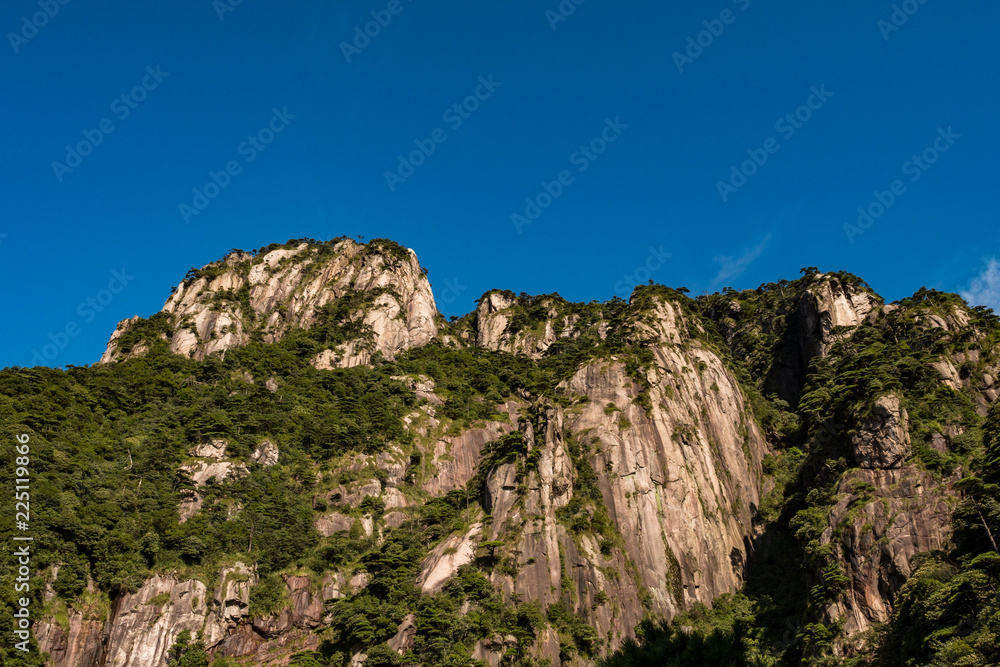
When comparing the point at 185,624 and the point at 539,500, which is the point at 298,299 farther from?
the point at 539,500

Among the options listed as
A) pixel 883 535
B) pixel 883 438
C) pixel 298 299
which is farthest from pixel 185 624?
pixel 298 299

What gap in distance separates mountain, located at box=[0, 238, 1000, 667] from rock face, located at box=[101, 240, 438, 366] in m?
3.31

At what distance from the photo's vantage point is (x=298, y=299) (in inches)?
3671

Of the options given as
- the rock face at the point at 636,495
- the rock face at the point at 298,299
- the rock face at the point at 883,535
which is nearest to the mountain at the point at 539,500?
the rock face at the point at 883,535

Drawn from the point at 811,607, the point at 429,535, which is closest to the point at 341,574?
the point at 429,535

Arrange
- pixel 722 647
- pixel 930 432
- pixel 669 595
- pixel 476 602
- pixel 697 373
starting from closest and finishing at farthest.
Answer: pixel 722 647, pixel 930 432, pixel 476 602, pixel 669 595, pixel 697 373

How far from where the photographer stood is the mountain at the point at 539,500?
117 feet

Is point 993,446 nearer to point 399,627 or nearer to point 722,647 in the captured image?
point 722,647

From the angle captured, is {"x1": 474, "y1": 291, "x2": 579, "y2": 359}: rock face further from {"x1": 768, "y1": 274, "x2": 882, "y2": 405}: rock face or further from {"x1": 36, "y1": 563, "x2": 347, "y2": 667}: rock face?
{"x1": 36, "y1": 563, "x2": 347, "y2": 667}: rock face

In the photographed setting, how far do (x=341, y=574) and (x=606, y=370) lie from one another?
30.3 meters

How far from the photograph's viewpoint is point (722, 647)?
35.7 m

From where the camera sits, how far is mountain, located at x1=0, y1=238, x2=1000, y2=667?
35781 millimetres

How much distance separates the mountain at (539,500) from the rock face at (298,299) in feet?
10.9

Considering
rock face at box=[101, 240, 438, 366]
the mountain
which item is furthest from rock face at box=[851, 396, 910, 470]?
rock face at box=[101, 240, 438, 366]
